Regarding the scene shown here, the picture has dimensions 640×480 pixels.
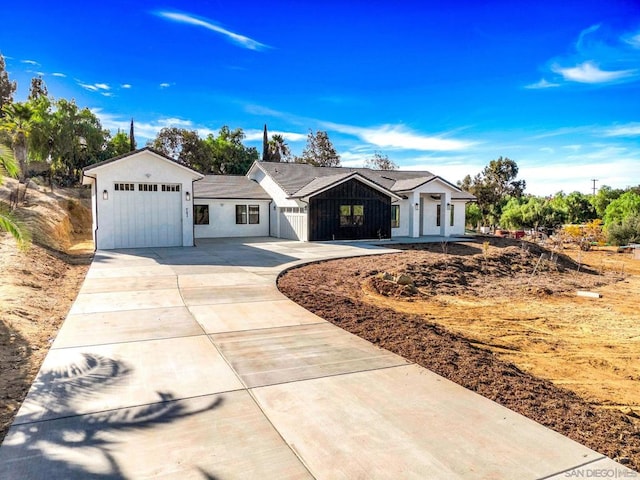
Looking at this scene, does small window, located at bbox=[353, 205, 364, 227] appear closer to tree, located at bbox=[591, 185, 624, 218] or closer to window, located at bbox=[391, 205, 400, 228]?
window, located at bbox=[391, 205, 400, 228]

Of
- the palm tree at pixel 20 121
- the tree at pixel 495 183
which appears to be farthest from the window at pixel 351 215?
the tree at pixel 495 183

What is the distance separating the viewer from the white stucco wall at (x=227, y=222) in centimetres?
2420

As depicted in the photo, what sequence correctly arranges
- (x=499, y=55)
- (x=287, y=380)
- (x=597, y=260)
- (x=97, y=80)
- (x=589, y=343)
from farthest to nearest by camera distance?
(x=97, y=80)
(x=597, y=260)
(x=499, y=55)
(x=589, y=343)
(x=287, y=380)

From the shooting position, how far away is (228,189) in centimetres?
2578

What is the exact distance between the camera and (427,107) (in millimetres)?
32062

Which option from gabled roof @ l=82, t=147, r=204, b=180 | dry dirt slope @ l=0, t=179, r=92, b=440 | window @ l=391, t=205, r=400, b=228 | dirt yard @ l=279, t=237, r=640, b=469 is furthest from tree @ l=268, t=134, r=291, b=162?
dirt yard @ l=279, t=237, r=640, b=469

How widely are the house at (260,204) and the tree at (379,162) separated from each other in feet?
75.1

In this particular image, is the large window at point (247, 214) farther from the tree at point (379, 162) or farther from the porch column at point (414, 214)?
the tree at point (379, 162)

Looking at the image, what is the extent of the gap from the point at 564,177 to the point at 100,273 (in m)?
62.6

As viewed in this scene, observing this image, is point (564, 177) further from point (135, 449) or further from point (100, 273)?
point (135, 449)

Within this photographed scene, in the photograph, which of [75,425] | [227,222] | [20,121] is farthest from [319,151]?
[75,425]

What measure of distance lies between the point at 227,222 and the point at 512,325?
19221mm

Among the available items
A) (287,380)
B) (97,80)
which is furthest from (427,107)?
(287,380)

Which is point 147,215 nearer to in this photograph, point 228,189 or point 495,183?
point 228,189
